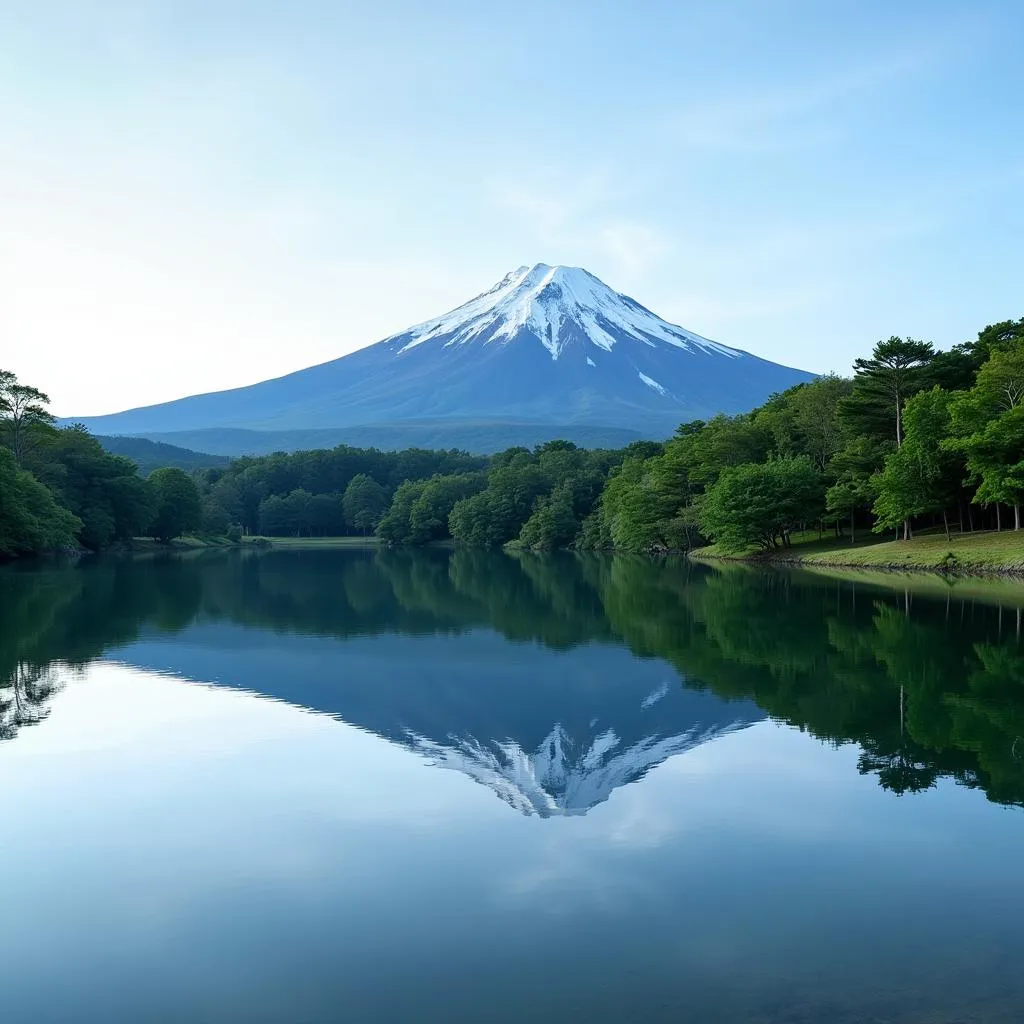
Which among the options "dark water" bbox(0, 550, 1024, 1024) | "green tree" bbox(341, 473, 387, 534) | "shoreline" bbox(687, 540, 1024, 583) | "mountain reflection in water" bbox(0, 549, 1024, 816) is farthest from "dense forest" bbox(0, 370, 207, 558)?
"green tree" bbox(341, 473, 387, 534)

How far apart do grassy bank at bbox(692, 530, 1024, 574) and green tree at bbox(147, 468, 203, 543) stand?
5510 cm

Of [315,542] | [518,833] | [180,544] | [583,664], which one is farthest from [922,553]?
[315,542]

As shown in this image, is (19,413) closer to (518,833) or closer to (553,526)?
(553,526)

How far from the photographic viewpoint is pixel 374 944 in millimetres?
7836

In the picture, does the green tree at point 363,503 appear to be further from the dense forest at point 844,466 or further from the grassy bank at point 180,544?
the dense forest at point 844,466

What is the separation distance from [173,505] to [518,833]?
89369 millimetres

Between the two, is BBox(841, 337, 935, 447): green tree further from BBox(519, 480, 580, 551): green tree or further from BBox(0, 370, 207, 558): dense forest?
BBox(0, 370, 207, 558): dense forest

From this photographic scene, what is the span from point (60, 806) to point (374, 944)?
5.77 m

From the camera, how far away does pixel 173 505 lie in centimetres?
9431

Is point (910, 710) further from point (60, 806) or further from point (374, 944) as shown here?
point (60, 806)

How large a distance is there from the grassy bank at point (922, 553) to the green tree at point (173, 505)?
55.1 metres

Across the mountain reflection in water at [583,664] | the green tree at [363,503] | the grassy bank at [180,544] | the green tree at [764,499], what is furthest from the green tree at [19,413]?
the green tree at [363,503]

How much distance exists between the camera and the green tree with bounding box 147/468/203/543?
3681 inches

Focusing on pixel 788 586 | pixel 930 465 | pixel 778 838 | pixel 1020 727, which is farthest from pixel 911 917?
pixel 930 465
